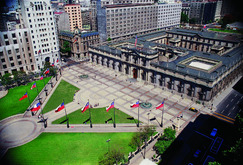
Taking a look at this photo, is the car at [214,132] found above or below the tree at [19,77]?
below

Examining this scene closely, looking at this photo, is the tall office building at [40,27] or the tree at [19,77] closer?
the tree at [19,77]

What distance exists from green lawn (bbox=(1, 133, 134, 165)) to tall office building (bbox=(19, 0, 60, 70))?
71.8m

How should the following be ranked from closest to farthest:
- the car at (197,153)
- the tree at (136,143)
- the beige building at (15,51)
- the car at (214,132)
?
the car at (197,153), the tree at (136,143), the car at (214,132), the beige building at (15,51)

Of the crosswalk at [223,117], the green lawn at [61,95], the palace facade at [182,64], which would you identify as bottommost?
the crosswalk at [223,117]

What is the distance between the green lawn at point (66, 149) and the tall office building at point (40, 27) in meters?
71.8

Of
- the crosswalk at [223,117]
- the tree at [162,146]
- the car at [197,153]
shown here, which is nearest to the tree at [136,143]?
the tree at [162,146]

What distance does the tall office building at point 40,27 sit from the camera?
110875 mm

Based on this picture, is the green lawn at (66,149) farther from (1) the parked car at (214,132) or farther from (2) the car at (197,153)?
(1) the parked car at (214,132)

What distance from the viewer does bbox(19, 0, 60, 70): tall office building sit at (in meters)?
111

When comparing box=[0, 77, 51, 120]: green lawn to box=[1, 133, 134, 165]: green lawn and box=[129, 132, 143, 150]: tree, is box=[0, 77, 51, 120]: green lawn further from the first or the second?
box=[129, 132, 143, 150]: tree

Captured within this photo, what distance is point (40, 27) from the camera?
117312 mm

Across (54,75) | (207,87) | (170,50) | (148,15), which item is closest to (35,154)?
(54,75)

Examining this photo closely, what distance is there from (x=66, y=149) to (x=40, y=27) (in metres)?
A: 87.1

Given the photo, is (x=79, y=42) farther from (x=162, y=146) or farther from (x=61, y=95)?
(x=162, y=146)
